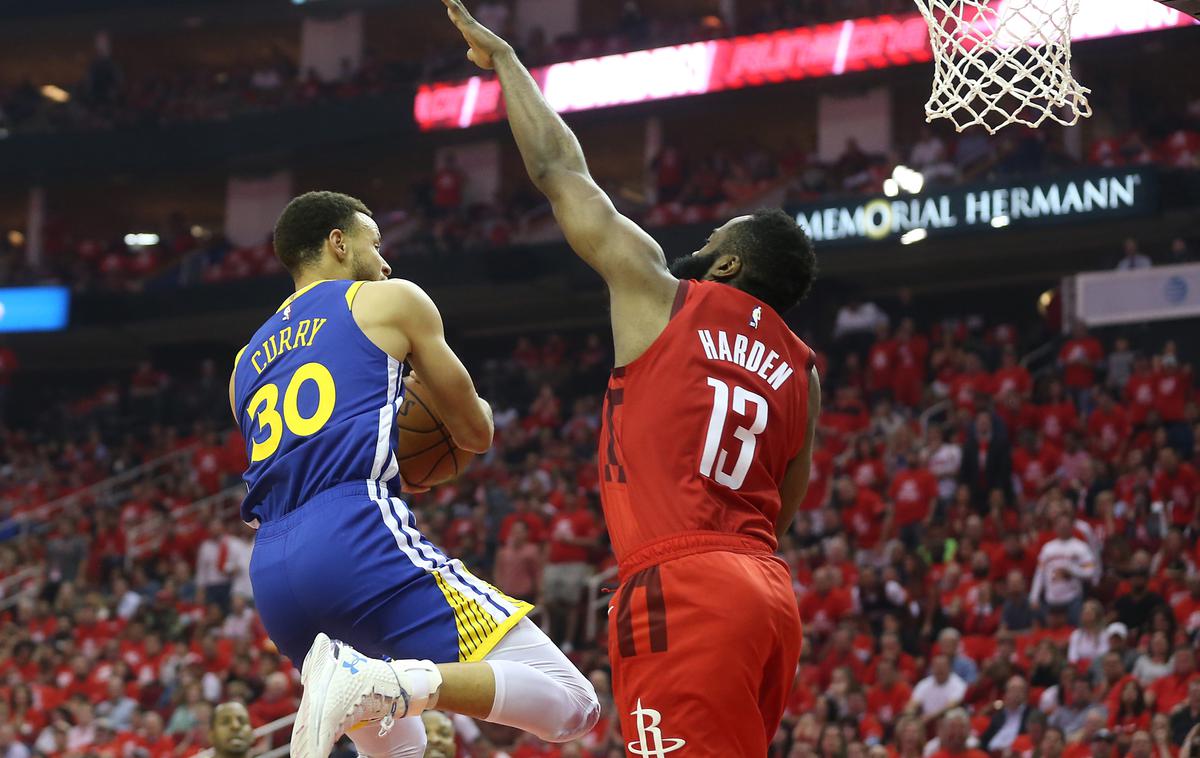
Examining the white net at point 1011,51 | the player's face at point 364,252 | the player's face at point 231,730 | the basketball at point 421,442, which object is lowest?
the player's face at point 231,730

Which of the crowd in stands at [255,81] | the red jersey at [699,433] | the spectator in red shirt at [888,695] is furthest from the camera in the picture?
the crowd in stands at [255,81]

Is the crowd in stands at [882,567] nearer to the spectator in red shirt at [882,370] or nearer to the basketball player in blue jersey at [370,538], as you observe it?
Answer: the spectator in red shirt at [882,370]

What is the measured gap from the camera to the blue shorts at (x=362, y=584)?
13.6ft

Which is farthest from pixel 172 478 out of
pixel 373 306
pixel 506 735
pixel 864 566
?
pixel 373 306

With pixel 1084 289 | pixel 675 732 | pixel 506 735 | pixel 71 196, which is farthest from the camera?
pixel 71 196

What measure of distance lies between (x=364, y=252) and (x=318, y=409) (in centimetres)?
61

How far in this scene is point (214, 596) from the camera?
18375mm

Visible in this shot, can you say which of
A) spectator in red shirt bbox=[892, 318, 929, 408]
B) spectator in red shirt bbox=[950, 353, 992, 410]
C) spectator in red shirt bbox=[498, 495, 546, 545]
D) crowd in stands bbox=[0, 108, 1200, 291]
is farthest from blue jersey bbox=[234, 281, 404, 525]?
crowd in stands bbox=[0, 108, 1200, 291]

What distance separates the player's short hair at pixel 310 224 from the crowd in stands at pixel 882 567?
6.92 metres

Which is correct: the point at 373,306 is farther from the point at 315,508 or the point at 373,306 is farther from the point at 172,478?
the point at 172,478

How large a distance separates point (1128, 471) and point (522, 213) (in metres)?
14.0

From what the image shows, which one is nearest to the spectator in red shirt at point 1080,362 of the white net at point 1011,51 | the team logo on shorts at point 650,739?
the white net at point 1011,51

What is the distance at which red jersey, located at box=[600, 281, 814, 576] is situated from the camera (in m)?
4.07

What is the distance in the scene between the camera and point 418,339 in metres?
4.39
